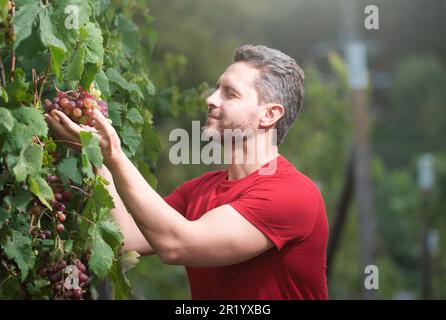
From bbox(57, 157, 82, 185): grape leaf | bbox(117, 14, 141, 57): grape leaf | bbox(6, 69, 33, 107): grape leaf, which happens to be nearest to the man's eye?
bbox(57, 157, 82, 185): grape leaf

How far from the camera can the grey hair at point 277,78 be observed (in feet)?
12.9

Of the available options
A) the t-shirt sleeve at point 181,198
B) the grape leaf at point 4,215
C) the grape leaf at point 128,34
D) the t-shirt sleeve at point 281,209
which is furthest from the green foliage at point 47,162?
Answer: the grape leaf at point 128,34

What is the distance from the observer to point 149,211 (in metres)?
3.47

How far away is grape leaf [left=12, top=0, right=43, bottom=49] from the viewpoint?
3221mm

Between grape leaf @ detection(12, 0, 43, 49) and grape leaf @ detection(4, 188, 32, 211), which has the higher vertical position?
grape leaf @ detection(12, 0, 43, 49)

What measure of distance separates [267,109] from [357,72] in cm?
1275

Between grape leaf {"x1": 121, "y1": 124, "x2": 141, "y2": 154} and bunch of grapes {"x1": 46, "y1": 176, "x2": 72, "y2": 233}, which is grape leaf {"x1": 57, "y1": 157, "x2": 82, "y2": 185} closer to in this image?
bunch of grapes {"x1": 46, "y1": 176, "x2": 72, "y2": 233}

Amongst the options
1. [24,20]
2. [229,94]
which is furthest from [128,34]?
[24,20]

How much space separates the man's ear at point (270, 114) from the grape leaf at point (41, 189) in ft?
2.98

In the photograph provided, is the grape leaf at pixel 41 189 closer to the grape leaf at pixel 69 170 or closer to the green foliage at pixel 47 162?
the green foliage at pixel 47 162

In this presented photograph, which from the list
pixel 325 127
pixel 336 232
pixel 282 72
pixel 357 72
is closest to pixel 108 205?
pixel 282 72

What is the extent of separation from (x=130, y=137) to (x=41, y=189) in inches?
31.6

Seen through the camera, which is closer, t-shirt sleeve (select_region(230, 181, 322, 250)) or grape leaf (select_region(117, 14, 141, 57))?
t-shirt sleeve (select_region(230, 181, 322, 250))

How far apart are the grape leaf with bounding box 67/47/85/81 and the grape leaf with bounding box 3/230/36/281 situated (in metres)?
0.53
